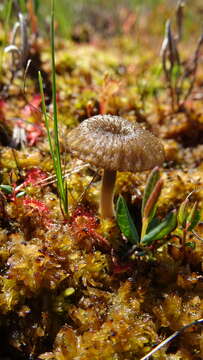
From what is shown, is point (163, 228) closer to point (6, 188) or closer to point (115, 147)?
point (115, 147)

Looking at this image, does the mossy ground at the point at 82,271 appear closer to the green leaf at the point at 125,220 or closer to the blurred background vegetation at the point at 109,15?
the green leaf at the point at 125,220

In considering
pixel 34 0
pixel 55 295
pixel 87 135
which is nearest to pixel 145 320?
pixel 55 295

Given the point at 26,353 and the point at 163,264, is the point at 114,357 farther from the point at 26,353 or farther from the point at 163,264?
the point at 163,264

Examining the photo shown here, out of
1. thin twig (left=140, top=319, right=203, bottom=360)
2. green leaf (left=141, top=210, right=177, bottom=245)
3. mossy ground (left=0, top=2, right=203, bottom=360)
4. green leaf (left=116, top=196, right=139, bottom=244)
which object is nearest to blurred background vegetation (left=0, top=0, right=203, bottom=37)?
mossy ground (left=0, top=2, right=203, bottom=360)

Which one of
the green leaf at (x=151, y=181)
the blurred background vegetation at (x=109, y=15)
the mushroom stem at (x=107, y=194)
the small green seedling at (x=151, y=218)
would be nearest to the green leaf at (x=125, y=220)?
the small green seedling at (x=151, y=218)

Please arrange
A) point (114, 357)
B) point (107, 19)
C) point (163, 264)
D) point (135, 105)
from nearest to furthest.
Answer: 1. point (114, 357)
2. point (163, 264)
3. point (135, 105)
4. point (107, 19)

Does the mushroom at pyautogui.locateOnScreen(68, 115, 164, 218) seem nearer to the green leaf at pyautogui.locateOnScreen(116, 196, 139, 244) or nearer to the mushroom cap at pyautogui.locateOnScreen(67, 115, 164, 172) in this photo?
the mushroom cap at pyautogui.locateOnScreen(67, 115, 164, 172)
